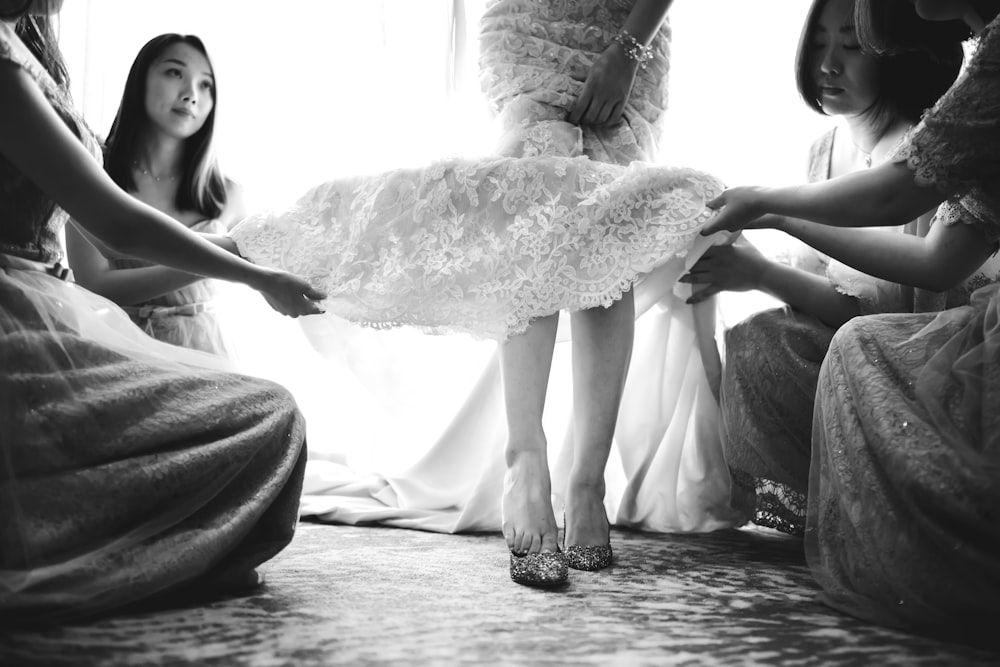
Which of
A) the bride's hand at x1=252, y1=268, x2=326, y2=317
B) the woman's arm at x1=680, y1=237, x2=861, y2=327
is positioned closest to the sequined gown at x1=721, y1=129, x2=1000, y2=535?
the woman's arm at x1=680, y1=237, x2=861, y2=327

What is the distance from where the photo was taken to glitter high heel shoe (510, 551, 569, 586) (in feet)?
4.01

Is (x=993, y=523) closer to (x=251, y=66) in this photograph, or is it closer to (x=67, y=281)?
(x=67, y=281)

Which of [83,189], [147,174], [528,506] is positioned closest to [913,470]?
[528,506]

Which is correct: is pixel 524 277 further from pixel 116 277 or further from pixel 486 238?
pixel 116 277

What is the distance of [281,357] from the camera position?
8.02 feet

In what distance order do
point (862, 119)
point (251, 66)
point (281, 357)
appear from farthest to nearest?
point (251, 66) → point (281, 357) → point (862, 119)

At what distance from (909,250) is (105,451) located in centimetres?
112

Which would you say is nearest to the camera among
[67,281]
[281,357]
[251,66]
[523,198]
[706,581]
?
[67,281]

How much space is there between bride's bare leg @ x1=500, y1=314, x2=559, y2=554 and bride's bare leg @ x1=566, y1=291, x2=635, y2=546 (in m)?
0.06

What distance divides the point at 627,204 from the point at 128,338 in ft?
2.46

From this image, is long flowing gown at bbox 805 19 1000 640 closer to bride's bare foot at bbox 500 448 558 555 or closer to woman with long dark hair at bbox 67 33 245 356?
bride's bare foot at bbox 500 448 558 555

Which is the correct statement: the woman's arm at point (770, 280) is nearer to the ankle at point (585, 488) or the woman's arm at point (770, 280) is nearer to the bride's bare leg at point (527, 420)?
the bride's bare leg at point (527, 420)

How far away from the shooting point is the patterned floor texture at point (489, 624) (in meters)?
0.87

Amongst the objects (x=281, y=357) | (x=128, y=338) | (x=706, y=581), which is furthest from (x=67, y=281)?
(x=281, y=357)
